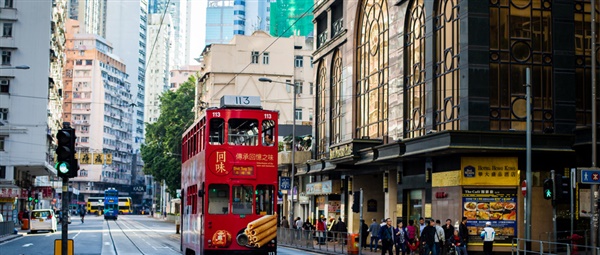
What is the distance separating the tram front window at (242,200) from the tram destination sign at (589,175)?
29.8 ft

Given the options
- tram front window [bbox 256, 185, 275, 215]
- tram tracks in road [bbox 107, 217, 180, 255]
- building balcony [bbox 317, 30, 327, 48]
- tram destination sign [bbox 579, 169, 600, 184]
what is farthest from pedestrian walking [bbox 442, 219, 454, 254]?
building balcony [bbox 317, 30, 327, 48]

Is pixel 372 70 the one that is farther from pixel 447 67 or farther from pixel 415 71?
pixel 447 67

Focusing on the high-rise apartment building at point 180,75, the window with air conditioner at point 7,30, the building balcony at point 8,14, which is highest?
the high-rise apartment building at point 180,75

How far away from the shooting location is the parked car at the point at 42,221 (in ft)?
204

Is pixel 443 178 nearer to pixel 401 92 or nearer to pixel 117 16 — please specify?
pixel 401 92

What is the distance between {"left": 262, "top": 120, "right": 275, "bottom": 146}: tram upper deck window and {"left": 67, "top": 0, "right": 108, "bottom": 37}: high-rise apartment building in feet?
521

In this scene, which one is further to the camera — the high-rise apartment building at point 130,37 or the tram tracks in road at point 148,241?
the high-rise apartment building at point 130,37

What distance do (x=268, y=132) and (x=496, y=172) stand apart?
12.2m

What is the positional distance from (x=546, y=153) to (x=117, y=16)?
16838 centimetres

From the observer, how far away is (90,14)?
185000mm

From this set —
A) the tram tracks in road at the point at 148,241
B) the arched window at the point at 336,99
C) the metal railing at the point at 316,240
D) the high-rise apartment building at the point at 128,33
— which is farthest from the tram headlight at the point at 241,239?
the high-rise apartment building at the point at 128,33

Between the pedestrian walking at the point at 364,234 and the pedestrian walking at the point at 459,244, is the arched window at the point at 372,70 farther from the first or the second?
the pedestrian walking at the point at 459,244

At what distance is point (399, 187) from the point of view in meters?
41.3

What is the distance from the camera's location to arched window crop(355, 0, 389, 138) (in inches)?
1710
